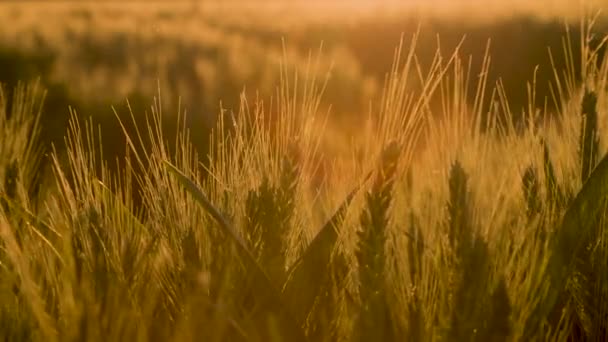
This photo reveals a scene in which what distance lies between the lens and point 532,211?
108 centimetres

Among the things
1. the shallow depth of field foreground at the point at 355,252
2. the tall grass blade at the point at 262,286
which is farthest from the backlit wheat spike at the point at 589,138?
the tall grass blade at the point at 262,286

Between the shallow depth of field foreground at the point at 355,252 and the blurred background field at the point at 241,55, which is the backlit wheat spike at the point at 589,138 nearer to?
the shallow depth of field foreground at the point at 355,252

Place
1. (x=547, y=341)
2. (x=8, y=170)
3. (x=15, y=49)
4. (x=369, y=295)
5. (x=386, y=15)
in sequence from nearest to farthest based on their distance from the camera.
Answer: (x=369, y=295) → (x=547, y=341) → (x=8, y=170) → (x=15, y=49) → (x=386, y=15)

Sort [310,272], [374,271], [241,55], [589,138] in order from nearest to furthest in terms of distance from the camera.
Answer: [374,271] < [310,272] < [589,138] < [241,55]

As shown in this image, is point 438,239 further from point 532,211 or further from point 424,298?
point 532,211

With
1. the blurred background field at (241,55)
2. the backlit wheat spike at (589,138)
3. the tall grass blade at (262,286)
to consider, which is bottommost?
the blurred background field at (241,55)

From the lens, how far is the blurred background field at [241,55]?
4418 mm

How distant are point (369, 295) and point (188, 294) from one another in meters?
0.21

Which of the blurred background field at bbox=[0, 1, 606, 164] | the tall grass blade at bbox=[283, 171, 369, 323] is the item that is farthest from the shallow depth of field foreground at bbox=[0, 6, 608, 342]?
the blurred background field at bbox=[0, 1, 606, 164]

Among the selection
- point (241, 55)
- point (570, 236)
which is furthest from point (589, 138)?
point (241, 55)

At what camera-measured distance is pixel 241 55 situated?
568 cm

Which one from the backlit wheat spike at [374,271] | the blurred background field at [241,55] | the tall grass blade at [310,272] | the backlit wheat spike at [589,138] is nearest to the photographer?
the backlit wheat spike at [374,271]

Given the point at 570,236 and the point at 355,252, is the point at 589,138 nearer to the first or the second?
the point at 570,236

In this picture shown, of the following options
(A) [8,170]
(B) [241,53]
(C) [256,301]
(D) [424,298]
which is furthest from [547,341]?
(B) [241,53]
